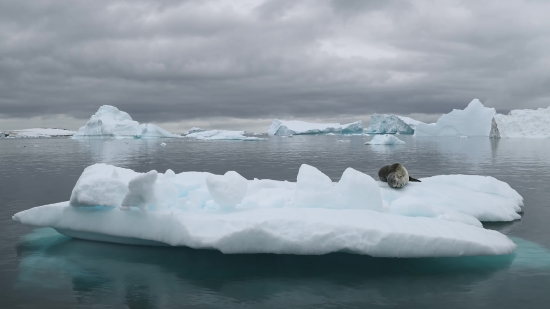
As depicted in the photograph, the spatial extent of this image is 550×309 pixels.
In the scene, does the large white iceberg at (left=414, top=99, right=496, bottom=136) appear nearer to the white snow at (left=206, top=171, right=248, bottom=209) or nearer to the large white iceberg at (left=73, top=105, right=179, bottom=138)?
the large white iceberg at (left=73, top=105, right=179, bottom=138)

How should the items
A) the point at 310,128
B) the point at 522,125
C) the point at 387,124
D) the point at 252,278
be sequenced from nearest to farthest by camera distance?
the point at 252,278 < the point at 522,125 < the point at 387,124 < the point at 310,128

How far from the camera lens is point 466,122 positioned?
96750 mm

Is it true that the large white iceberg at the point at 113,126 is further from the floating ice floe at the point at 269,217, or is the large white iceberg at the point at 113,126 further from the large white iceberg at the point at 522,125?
the floating ice floe at the point at 269,217

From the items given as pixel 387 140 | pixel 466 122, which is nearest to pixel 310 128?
pixel 466 122

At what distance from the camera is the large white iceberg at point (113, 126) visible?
94.8 m

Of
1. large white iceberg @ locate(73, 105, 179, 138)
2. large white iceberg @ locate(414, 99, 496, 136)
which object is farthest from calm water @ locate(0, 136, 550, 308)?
large white iceberg @ locate(414, 99, 496, 136)

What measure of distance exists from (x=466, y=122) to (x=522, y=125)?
37.4 feet

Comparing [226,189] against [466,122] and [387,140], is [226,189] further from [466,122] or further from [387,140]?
[466,122]

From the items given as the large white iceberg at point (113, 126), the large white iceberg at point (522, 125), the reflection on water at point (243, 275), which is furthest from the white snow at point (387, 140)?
the large white iceberg at point (113, 126)

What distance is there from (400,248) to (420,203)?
2690 millimetres

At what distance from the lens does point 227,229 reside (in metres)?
8.34

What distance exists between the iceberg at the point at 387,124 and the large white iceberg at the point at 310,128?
251 inches

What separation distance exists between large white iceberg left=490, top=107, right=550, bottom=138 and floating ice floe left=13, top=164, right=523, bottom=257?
272 feet

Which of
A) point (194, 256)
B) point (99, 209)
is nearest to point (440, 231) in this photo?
point (194, 256)
